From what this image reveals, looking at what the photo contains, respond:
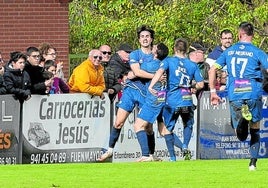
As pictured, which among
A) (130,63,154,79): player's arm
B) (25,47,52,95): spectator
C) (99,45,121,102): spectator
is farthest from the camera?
(99,45,121,102): spectator

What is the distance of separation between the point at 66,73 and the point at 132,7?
9579 millimetres

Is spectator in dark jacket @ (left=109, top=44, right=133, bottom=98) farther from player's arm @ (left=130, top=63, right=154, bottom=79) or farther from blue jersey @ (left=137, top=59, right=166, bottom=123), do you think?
player's arm @ (left=130, top=63, right=154, bottom=79)

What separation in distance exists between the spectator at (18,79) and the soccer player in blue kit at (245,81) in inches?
183

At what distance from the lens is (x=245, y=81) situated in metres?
17.7

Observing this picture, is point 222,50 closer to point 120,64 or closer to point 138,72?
point 120,64

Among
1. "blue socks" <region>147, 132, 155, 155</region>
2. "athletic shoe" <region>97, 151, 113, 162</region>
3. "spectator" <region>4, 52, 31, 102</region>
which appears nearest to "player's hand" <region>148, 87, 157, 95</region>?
"blue socks" <region>147, 132, 155, 155</region>

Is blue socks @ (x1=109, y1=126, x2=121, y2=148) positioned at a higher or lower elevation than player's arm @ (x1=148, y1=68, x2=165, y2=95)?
lower

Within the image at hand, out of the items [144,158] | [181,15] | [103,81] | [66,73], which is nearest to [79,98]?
[103,81]

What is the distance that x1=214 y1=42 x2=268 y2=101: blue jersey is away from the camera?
57.9ft

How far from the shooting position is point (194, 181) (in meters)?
15.7

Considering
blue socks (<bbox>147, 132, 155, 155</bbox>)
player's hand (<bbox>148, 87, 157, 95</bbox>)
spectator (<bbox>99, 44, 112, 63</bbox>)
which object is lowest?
blue socks (<bbox>147, 132, 155, 155</bbox>)

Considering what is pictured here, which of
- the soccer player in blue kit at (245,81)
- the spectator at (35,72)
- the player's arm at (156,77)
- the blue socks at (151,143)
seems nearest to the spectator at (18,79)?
the spectator at (35,72)

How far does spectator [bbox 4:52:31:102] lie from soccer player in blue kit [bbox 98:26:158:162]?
156cm

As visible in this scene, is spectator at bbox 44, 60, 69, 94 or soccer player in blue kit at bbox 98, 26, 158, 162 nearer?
soccer player in blue kit at bbox 98, 26, 158, 162
